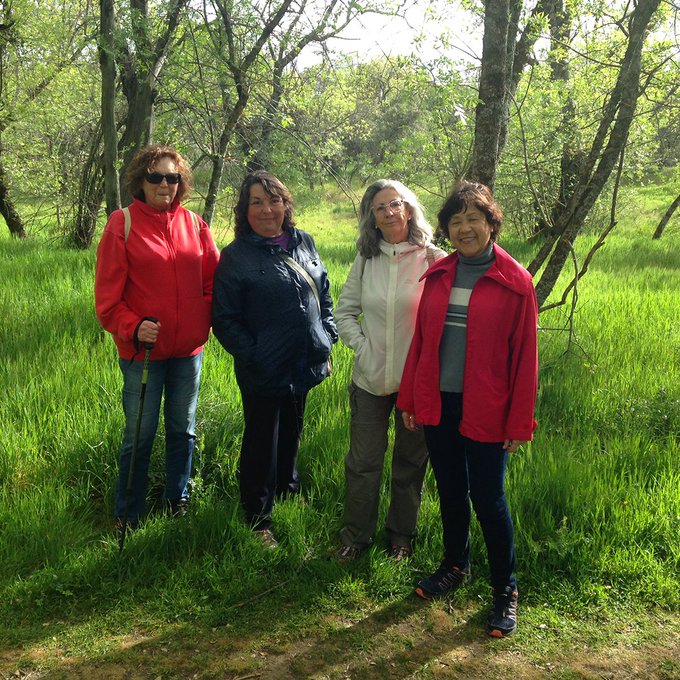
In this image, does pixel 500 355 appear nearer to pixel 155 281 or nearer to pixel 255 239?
pixel 255 239

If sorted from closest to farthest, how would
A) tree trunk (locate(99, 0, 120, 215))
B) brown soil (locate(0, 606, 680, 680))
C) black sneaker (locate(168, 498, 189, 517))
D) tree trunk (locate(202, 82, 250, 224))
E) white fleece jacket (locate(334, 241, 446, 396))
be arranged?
1. brown soil (locate(0, 606, 680, 680))
2. white fleece jacket (locate(334, 241, 446, 396))
3. black sneaker (locate(168, 498, 189, 517))
4. tree trunk (locate(99, 0, 120, 215))
5. tree trunk (locate(202, 82, 250, 224))

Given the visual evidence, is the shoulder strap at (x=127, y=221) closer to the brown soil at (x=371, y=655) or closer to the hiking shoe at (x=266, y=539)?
the hiking shoe at (x=266, y=539)

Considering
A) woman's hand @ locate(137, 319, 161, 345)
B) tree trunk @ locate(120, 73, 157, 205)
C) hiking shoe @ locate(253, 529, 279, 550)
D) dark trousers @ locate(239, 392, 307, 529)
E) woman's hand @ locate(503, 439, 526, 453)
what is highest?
tree trunk @ locate(120, 73, 157, 205)

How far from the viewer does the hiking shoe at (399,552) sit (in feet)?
10.4

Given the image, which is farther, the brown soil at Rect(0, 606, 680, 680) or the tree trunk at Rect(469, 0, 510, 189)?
the tree trunk at Rect(469, 0, 510, 189)

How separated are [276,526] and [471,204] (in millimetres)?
2063

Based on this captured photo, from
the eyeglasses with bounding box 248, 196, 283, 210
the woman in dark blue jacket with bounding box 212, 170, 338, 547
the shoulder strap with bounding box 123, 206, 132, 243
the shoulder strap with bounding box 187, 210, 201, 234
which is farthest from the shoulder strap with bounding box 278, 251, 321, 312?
the shoulder strap with bounding box 123, 206, 132, 243

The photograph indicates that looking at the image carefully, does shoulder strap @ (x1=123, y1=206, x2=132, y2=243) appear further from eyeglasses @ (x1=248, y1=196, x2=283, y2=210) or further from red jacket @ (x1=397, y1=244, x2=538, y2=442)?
red jacket @ (x1=397, y1=244, x2=538, y2=442)

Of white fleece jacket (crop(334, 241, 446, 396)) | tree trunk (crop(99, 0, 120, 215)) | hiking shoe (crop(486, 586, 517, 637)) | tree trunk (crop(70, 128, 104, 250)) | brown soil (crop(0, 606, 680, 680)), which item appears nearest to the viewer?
brown soil (crop(0, 606, 680, 680))

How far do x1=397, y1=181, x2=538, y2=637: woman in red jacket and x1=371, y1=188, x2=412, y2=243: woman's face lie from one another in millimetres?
292

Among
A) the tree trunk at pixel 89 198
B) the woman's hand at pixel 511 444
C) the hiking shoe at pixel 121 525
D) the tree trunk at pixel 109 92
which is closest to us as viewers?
the woman's hand at pixel 511 444

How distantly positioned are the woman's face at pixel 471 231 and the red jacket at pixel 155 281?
1410 millimetres

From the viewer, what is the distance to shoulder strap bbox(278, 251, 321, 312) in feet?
10.2

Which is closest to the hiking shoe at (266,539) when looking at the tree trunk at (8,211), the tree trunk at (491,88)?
the tree trunk at (491,88)
